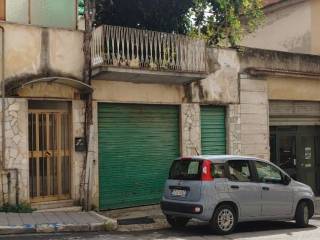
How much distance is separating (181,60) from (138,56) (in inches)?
57.8

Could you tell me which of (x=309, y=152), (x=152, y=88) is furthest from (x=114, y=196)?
(x=309, y=152)

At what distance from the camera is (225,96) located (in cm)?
1672

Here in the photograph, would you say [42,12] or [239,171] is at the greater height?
[42,12]

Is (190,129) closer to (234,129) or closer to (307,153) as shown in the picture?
(234,129)

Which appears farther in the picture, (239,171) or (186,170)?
(239,171)

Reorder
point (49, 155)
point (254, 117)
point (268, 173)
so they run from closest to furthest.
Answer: point (268, 173) → point (49, 155) → point (254, 117)

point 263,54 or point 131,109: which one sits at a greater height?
point 263,54

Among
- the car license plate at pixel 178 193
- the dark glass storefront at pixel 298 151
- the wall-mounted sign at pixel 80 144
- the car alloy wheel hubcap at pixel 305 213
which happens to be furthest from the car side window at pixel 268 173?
the dark glass storefront at pixel 298 151

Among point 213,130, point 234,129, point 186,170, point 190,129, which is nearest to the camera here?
point 186,170

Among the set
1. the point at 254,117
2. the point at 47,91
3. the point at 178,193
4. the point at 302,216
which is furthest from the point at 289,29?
the point at 178,193

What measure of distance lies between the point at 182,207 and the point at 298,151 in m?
9.40

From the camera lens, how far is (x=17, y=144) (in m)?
12.9

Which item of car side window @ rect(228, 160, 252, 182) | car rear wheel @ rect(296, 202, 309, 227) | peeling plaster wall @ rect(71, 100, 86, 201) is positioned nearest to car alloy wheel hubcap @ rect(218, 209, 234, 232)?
car side window @ rect(228, 160, 252, 182)

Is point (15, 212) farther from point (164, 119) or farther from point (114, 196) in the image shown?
point (164, 119)
